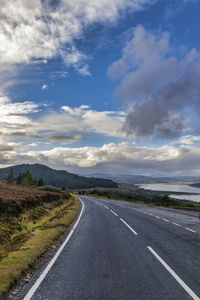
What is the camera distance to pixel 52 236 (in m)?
11.9

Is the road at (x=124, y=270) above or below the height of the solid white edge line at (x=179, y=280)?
below

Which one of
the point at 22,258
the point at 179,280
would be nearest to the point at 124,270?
the point at 179,280

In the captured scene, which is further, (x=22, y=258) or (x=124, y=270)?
(x=22, y=258)

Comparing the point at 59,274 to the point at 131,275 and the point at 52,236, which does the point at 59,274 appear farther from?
the point at 52,236

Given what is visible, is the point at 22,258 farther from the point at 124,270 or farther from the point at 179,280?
the point at 179,280

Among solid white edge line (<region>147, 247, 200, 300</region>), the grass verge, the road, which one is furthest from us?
the grass verge

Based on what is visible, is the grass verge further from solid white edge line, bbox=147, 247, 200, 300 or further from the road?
solid white edge line, bbox=147, 247, 200, 300

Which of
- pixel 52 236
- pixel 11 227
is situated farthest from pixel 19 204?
pixel 52 236

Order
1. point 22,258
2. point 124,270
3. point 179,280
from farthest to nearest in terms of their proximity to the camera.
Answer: point 22,258
point 124,270
point 179,280

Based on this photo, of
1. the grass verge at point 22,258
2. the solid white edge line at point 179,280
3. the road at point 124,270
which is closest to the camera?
the solid white edge line at point 179,280

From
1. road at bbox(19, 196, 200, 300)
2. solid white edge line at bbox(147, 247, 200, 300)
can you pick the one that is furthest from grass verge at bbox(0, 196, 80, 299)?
solid white edge line at bbox(147, 247, 200, 300)

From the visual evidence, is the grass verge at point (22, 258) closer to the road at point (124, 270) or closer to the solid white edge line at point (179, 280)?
the road at point (124, 270)

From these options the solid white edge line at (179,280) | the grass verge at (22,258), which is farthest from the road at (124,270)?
the grass verge at (22,258)

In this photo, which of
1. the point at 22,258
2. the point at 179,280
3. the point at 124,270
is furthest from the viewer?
the point at 22,258
